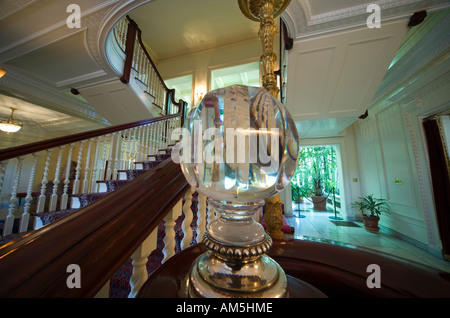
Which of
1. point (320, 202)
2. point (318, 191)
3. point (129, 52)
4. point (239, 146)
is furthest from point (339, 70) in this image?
point (318, 191)

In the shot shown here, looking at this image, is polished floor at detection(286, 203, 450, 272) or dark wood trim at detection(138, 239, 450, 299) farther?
polished floor at detection(286, 203, 450, 272)

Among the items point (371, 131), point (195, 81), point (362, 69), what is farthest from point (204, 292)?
point (195, 81)

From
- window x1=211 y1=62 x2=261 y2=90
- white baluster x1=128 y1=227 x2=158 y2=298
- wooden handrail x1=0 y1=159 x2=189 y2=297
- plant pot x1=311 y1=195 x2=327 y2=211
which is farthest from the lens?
plant pot x1=311 y1=195 x2=327 y2=211

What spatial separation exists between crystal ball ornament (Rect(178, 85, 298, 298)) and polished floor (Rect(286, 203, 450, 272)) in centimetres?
218

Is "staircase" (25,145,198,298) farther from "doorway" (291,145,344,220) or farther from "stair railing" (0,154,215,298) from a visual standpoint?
"doorway" (291,145,344,220)

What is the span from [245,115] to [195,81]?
531 centimetres

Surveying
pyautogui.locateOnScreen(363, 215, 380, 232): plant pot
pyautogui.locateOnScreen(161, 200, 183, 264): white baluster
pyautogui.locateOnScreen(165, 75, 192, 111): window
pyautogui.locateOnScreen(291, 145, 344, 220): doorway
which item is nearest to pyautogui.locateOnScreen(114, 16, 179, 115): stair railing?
pyautogui.locateOnScreen(165, 75, 192, 111): window

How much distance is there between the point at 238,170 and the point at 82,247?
0.75 ft

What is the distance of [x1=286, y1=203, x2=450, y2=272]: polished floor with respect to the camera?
2322 millimetres

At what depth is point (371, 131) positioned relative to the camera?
142 inches

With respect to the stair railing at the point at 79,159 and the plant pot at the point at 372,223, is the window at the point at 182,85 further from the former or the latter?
the plant pot at the point at 372,223

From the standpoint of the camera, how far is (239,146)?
0.68ft

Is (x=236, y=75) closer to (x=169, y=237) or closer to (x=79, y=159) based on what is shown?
(x=79, y=159)

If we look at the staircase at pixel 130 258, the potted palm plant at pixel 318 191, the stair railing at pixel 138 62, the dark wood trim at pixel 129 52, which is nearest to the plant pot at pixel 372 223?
the potted palm plant at pixel 318 191
